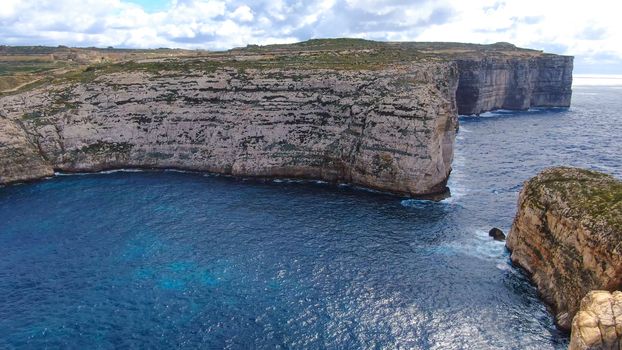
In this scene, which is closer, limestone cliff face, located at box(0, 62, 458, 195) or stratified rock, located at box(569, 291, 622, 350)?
stratified rock, located at box(569, 291, 622, 350)

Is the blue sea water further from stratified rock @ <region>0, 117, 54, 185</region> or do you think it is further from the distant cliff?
the distant cliff

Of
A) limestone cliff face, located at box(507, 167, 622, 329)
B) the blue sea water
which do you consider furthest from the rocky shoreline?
the blue sea water

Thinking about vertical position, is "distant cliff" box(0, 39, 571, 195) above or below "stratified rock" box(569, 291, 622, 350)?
above

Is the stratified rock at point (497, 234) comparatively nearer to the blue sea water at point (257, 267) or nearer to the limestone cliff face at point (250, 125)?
the blue sea water at point (257, 267)

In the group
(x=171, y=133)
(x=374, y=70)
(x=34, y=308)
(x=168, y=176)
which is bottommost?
(x=34, y=308)

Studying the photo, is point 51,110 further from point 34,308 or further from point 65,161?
point 34,308

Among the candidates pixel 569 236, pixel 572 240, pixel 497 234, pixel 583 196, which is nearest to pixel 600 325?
pixel 572 240

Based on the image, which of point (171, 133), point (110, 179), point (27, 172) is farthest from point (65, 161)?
point (171, 133)

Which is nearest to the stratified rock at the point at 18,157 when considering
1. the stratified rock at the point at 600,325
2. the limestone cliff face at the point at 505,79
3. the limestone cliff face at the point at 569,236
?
the limestone cliff face at the point at 569,236
